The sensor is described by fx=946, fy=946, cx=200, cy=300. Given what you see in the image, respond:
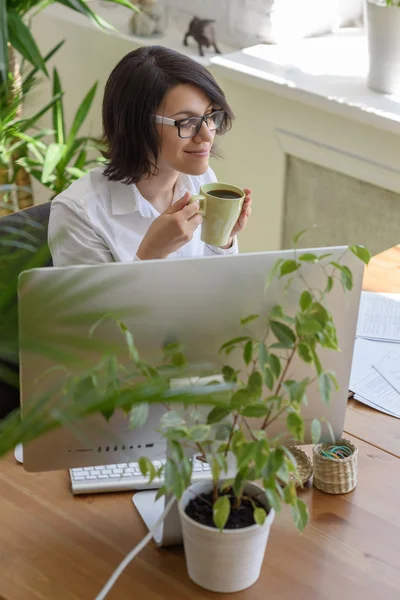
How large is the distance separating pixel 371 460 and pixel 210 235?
50 cm

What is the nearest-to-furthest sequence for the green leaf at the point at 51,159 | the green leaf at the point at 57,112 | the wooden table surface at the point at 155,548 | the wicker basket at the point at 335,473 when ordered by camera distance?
1. the wooden table surface at the point at 155,548
2. the wicker basket at the point at 335,473
3. the green leaf at the point at 51,159
4. the green leaf at the point at 57,112

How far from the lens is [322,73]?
118 inches

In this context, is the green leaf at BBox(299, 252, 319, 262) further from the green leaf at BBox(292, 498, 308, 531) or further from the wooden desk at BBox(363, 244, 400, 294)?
the wooden desk at BBox(363, 244, 400, 294)

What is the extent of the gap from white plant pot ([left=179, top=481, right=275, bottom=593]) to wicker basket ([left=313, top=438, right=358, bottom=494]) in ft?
0.74

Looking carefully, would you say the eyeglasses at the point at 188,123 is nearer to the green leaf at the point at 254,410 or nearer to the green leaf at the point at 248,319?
the green leaf at the point at 248,319

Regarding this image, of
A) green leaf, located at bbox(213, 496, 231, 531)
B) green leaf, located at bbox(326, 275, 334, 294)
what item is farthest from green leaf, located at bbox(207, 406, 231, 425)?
green leaf, located at bbox(326, 275, 334, 294)

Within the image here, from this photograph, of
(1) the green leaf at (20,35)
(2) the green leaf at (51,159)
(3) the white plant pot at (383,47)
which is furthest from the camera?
(2) the green leaf at (51,159)

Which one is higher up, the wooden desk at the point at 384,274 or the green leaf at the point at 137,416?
the green leaf at the point at 137,416

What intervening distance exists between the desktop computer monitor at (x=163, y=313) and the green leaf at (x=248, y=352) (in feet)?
0.17

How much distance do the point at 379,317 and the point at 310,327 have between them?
86cm

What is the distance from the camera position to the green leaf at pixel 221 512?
124cm

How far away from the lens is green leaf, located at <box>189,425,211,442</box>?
1213 millimetres

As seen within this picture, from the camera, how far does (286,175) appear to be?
3.09 meters

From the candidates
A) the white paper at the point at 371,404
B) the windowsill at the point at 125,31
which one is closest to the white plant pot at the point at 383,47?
the windowsill at the point at 125,31
